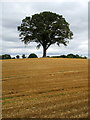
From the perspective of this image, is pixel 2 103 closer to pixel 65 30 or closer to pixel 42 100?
pixel 42 100

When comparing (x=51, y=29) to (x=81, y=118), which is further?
(x=51, y=29)

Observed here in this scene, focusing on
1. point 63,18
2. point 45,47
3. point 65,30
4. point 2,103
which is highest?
point 63,18

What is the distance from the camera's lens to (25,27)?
46625 millimetres

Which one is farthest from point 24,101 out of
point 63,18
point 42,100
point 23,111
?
point 63,18

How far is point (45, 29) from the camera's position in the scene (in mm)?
44844

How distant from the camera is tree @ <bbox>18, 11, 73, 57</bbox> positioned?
44844 millimetres

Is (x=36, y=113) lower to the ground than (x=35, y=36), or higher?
lower

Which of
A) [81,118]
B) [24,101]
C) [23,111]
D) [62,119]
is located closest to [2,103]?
[24,101]

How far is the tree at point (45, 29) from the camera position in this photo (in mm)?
44844

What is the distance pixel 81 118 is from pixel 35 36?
1597 inches

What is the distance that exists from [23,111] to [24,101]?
1.53 metres

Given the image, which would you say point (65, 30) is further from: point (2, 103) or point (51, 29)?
point (2, 103)

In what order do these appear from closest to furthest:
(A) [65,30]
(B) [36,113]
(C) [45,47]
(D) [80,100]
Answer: (B) [36,113], (D) [80,100], (A) [65,30], (C) [45,47]

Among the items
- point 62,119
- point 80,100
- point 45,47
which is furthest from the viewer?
point 45,47
